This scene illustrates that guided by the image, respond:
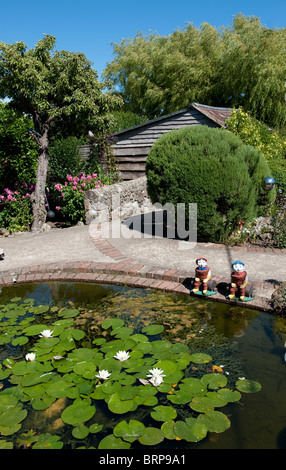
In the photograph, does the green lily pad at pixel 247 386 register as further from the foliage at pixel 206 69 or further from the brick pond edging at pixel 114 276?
the foliage at pixel 206 69

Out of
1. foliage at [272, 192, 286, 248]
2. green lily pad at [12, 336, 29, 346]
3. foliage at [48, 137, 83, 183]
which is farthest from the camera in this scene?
foliage at [48, 137, 83, 183]

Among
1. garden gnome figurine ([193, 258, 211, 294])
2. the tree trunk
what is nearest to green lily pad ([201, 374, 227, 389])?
garden gnome figurine ([193, 258, 211, 294])

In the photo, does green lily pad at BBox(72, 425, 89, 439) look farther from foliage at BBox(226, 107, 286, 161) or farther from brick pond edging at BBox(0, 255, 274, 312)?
foliage at BBox(226, 107, 286, 161)

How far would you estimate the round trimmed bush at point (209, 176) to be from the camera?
277 inches

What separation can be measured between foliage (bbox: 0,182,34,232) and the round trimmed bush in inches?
171

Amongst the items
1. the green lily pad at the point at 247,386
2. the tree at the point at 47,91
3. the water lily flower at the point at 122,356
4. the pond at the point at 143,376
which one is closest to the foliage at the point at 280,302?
the pond at the point at 143,376

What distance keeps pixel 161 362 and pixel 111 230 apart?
18.7ft

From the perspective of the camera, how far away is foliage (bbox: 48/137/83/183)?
12172 millimetres

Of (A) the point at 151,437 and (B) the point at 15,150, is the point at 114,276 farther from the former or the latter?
(B) the point at 15,150

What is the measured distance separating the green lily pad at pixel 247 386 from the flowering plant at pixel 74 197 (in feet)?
24.9

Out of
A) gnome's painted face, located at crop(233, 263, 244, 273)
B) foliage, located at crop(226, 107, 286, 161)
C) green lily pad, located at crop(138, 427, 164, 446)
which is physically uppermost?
foliage, located at crop(226, 107, 286, 161)

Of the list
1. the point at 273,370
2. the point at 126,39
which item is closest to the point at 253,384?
the point at 273,370
